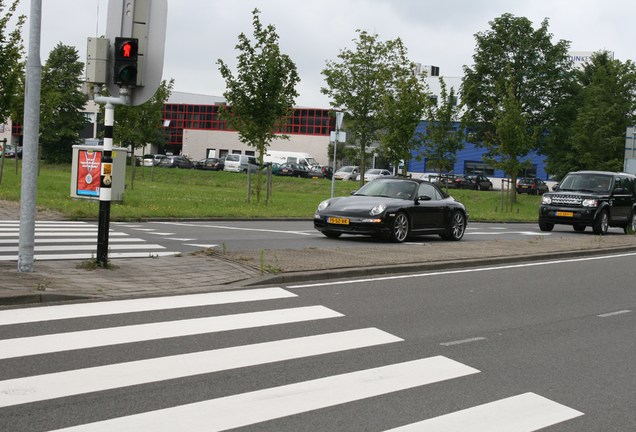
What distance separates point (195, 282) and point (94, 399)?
185 inches

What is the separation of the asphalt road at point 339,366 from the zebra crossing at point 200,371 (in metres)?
0.02

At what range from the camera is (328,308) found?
29.9 ft

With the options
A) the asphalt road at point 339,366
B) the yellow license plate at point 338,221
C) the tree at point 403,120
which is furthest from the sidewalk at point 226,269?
the tree at point 403,120

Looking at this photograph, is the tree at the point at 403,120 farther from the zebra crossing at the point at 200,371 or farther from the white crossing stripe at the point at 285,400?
the white crossing stripe at the point at 285,400

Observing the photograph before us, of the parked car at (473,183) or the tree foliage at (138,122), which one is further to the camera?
the parked car at (473,183)

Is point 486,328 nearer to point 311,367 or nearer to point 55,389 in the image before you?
point 311,367

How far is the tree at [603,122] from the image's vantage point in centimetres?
5241

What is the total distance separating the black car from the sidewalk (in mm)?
999

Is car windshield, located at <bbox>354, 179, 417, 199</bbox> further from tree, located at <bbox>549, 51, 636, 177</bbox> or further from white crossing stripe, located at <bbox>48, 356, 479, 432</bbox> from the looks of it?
tree, located at <bbox>549, 51, 636, 177</bbox>

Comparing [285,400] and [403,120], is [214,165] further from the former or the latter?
[285,400]

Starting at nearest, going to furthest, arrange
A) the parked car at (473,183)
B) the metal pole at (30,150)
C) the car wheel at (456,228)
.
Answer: the metal pole at (30,150) → the car wheel at (456,228) → the parked car at (473,183)

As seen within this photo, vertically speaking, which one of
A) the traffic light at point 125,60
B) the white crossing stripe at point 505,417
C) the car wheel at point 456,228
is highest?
the traffic light at point 125,60

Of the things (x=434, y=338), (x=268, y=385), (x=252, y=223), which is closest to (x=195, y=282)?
(x=434, y=338)

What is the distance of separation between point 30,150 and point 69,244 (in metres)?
4.19
